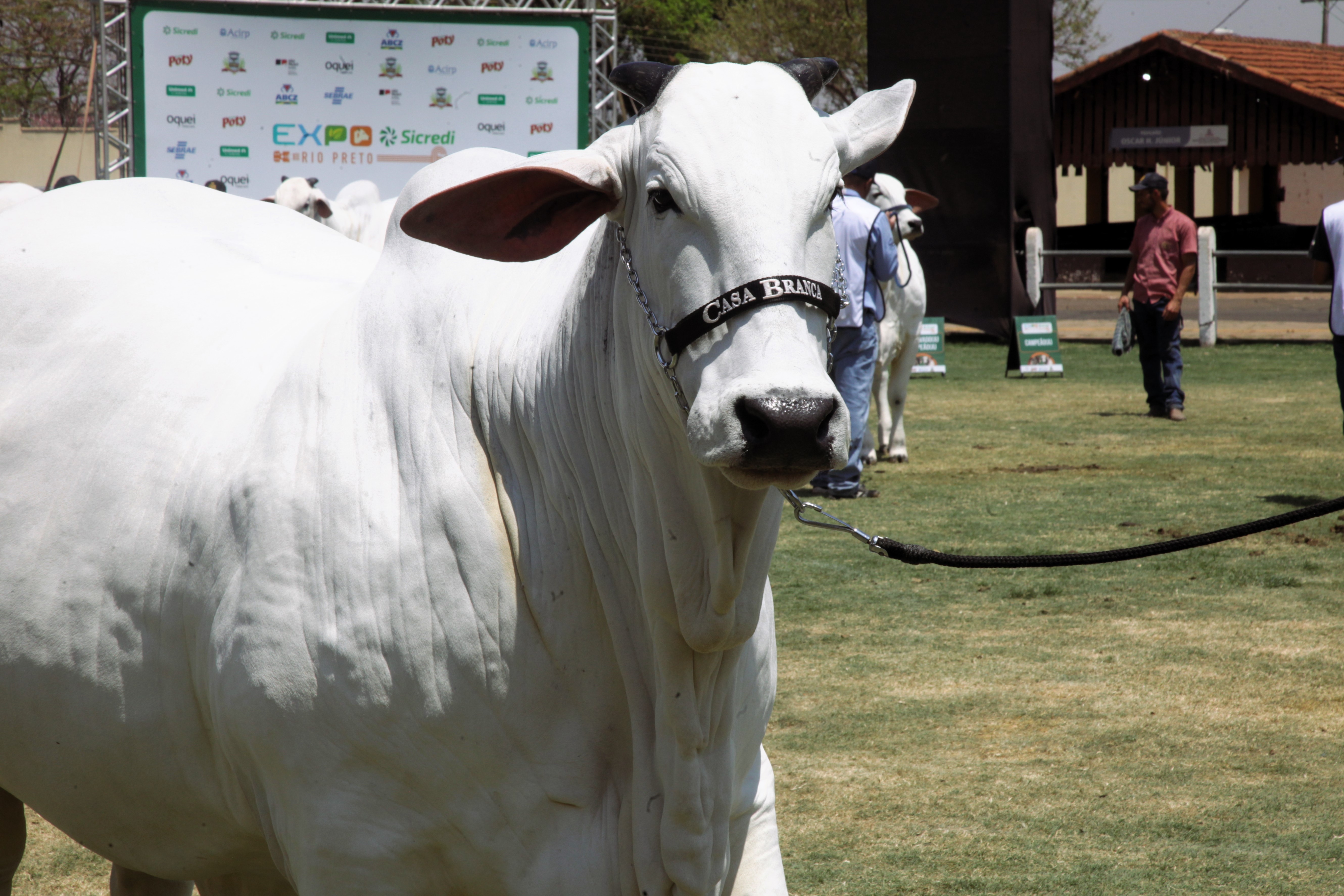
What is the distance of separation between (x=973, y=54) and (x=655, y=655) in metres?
18.2

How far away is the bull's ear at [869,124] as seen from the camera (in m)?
2.02

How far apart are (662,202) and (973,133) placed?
1812cm

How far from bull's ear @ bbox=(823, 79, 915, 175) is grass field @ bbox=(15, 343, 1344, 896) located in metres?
2.25

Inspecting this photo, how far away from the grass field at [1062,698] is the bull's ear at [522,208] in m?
2.25

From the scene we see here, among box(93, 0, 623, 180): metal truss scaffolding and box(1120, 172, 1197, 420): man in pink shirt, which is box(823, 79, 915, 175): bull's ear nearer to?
box(1120, 172, 1197, 420): man in pink shirt

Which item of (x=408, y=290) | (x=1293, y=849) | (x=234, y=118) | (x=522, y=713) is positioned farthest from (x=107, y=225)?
(x=234, y=118)

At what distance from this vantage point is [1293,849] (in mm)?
3818

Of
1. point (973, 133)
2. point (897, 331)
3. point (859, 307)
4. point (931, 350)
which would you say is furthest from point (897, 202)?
point (973, 133)

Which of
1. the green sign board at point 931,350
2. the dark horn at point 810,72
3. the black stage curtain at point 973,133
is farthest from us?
the black stage curtain at point 973,133

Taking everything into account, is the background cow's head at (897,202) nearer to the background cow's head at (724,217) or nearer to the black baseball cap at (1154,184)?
the black baseball cap at (1154,184)

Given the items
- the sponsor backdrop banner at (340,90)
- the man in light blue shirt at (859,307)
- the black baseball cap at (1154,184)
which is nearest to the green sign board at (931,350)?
the black baseball cap at (1154,184)

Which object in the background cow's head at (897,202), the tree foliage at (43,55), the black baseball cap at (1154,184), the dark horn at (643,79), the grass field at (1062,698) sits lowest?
the grass field at (1062,698)

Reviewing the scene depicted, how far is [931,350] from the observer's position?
1598cm

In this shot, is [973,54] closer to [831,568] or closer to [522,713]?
[831,568]
